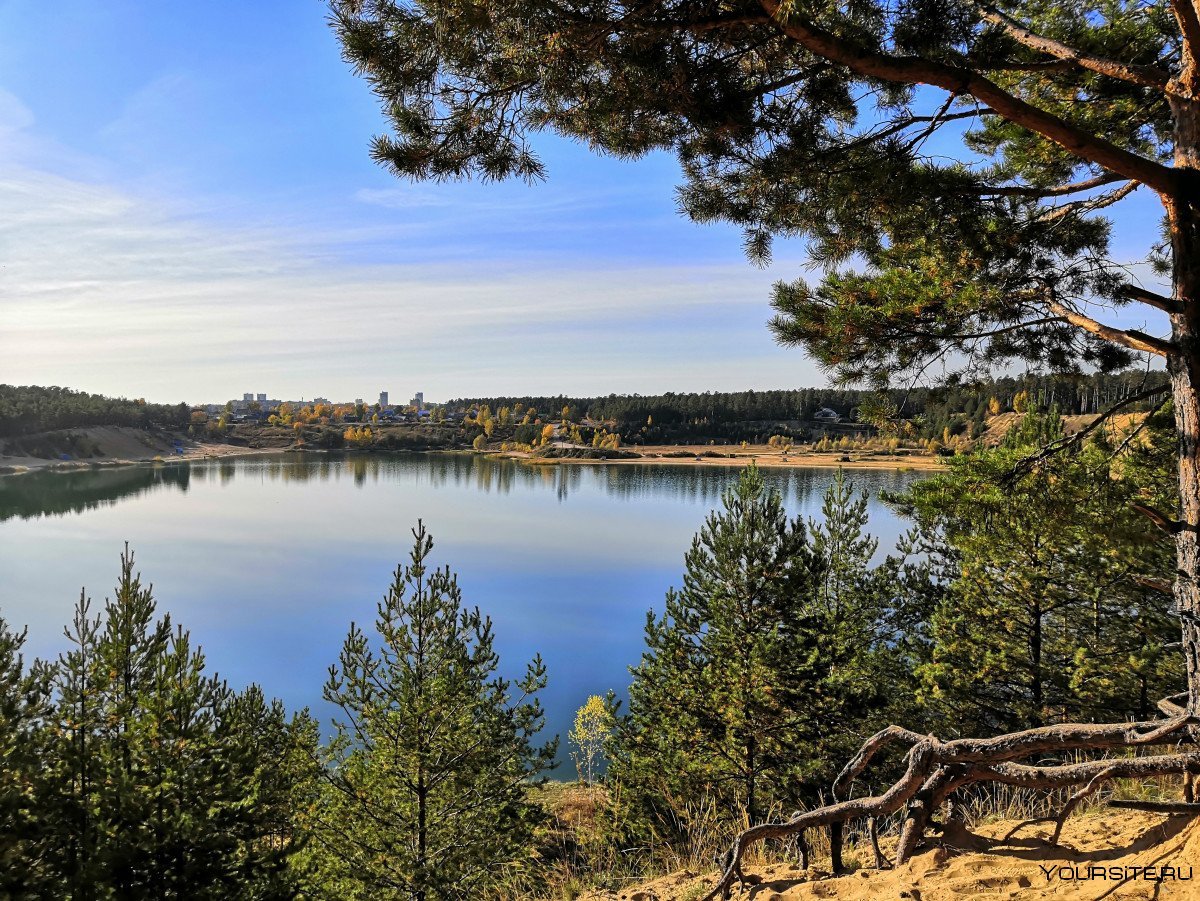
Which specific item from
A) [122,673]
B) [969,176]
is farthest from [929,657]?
[122,673]

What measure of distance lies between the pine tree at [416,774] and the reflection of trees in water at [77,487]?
222 feet

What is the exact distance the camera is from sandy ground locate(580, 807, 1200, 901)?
6.79 feet

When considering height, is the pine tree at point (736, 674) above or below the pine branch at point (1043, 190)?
below

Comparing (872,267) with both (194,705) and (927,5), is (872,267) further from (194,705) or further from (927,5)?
(194,705)

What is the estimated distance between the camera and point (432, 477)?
8931 cm

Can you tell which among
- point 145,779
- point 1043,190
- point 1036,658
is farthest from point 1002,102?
point 1036,658

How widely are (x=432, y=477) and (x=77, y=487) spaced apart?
38974 mm

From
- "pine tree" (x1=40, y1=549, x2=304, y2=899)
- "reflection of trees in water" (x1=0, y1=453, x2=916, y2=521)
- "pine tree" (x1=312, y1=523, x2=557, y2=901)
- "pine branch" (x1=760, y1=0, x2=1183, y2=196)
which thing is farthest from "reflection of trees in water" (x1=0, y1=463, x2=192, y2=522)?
"pine branch" (x1=760, y1=0, x2=1183, y2=196)

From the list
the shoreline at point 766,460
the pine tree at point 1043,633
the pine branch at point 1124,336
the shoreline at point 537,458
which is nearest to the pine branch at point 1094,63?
the pine branch at point 1124,336

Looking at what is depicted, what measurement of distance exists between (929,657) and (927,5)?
10446 mm

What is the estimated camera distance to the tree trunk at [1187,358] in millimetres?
2852

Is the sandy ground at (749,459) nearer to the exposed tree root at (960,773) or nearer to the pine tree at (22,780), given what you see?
the pine tree at (22,780)

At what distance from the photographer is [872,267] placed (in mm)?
5195

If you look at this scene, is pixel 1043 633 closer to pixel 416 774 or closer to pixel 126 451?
pixel 416 774
